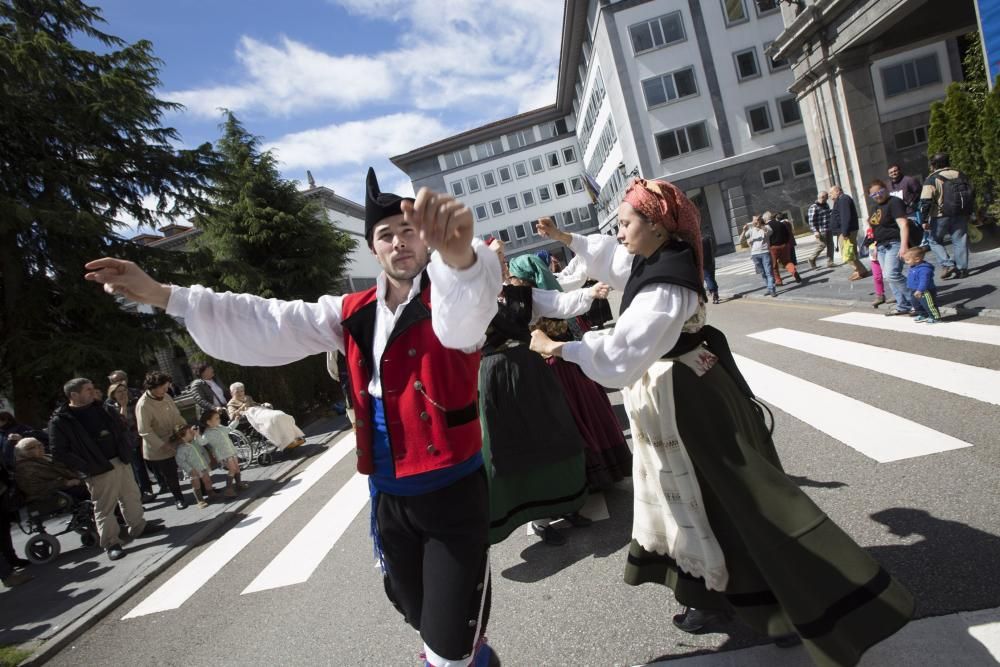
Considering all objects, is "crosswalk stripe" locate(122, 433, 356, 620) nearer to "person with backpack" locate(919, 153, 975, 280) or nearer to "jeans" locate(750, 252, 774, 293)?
"jeans" locate(750, 252, 774, 293)

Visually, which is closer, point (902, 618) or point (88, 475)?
point (902, 618)

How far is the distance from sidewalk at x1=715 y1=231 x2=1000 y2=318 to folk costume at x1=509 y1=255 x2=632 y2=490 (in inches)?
200

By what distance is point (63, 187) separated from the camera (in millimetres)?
12906

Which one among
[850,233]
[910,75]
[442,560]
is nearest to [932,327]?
[850,233]

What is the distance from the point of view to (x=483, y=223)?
2062 inches

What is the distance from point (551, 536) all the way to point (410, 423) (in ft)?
7.47

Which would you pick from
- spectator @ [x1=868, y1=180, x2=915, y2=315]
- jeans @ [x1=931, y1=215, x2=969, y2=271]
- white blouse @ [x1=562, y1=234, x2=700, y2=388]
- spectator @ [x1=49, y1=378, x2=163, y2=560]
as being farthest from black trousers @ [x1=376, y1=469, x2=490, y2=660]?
jeans @ [x1=931, y1=215, x2=969, y2=271]

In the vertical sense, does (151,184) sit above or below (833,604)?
above

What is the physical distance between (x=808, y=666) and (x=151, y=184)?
1680cm

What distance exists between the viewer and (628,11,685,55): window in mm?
29125

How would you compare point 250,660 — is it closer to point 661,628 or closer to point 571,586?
point 571,586

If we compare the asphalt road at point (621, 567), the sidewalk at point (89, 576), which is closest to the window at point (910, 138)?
the asphalt road at point (621, 567)

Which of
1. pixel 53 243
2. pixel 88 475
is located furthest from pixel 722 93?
pixel 88 475

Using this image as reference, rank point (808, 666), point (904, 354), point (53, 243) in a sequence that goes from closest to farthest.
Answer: point (808, 666)
point (904, 354)
point (53, 243)
